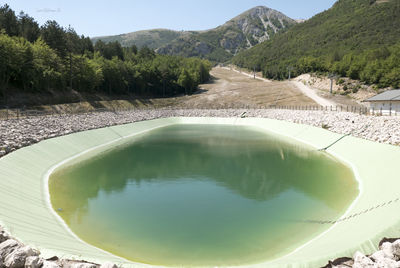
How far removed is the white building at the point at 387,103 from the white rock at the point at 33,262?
172ft

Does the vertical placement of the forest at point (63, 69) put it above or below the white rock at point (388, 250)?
above

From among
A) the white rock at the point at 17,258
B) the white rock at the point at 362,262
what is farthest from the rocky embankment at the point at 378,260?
the white rock at the point at 17,258

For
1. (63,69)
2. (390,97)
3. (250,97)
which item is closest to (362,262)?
(390,97)

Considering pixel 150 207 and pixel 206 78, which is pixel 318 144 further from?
pixel 206 78

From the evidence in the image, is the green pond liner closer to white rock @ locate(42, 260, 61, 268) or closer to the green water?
the green water

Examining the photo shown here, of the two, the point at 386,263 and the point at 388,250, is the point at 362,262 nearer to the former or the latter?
the point at 386,263

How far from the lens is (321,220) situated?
1711 centimetres

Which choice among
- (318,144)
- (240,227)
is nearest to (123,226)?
(240,227)

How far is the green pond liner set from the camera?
11.7 meters

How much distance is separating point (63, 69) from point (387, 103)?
76625 millimetres

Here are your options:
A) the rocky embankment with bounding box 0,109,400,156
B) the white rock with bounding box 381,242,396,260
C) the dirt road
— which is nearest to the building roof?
the rocky embankment with bounding box 0,109,400,156

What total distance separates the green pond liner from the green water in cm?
90

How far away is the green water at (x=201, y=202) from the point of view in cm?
1408

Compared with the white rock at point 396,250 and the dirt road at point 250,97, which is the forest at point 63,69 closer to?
the dirt road at point 250,97
